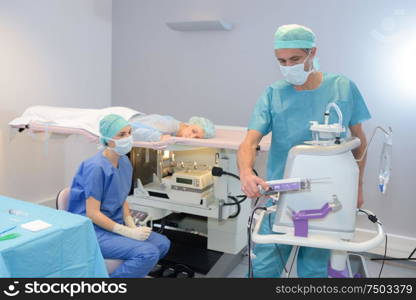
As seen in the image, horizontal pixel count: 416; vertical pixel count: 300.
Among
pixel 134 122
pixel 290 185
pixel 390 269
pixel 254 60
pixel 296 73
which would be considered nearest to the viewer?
pixel 290 185

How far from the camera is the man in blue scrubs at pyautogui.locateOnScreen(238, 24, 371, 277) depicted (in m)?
1.52

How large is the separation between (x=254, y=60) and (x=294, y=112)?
1.88m

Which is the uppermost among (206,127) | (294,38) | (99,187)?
(294,38)

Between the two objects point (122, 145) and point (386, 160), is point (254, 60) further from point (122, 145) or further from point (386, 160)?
point (386, 160)

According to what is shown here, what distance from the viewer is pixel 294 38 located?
1500 mm

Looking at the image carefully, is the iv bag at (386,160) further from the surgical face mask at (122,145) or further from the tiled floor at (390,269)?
the tiled floor at (390,269)

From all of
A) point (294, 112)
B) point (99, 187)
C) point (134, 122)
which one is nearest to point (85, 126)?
point (134, 122)

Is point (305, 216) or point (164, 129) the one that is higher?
point (164, 129)

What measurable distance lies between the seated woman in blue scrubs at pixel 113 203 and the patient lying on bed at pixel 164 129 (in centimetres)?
26

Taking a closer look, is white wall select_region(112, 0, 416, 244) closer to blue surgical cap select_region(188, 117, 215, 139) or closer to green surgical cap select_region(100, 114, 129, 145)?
blue surgical cap select_region(188, 117, 215, 139)

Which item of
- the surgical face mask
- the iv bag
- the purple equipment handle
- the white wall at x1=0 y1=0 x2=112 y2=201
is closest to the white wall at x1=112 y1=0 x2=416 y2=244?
the white wall at x1=0 y1=0 x2=112 y2=201

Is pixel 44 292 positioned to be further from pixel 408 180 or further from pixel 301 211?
pixel 408 180

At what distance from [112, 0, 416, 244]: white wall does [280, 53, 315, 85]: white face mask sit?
1672 mm

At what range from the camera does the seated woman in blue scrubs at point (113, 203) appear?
6.29 ft
